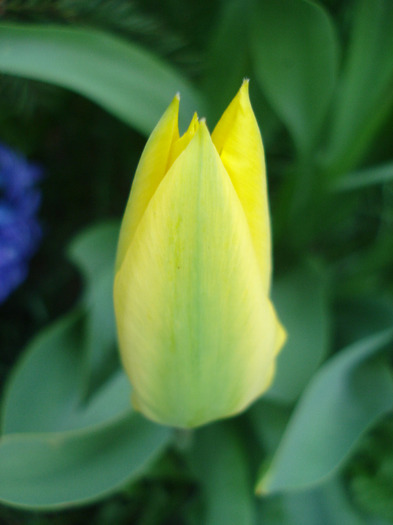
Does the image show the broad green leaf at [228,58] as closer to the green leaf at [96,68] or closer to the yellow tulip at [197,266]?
the green leaf at [96,68]

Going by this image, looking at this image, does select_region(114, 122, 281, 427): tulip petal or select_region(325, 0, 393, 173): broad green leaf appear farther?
select_region(325, 0, 393, 173): broad green leaf

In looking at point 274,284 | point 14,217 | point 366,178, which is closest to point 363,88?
point 366,178

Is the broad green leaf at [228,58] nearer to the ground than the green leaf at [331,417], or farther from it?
farther from it

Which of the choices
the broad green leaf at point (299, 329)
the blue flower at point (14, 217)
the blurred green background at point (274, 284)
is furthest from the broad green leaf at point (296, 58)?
the blue flower at point (14, 217)

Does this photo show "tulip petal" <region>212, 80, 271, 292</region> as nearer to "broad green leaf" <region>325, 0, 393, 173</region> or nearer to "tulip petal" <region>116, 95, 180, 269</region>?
"tulip petal" <region>116, 95, 180, 269</region>

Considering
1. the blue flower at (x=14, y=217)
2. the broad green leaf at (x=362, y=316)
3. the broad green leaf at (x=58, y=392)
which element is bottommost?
the broad green leaf at (x=362, y=316)

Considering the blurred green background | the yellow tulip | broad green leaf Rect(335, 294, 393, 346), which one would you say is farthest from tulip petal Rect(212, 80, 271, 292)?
broad green leaf Rect(335, 294, 393, 346)

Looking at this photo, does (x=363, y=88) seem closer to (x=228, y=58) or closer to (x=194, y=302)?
(x=228, y=58)

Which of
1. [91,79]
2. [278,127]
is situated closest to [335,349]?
[278,127]
